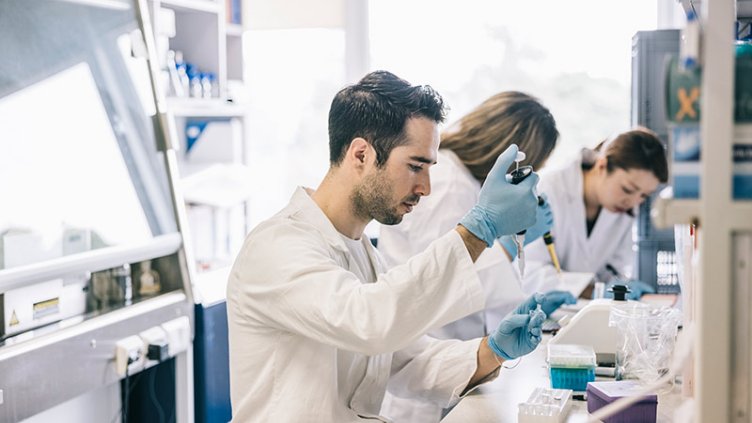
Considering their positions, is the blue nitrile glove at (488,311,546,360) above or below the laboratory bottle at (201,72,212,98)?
below

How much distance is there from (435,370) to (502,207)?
1.47 ft

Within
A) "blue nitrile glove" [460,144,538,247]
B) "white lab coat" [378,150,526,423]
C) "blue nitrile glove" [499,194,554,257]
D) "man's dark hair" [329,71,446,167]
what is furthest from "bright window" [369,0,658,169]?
"blue nitrile glove" [460,144,538,247]

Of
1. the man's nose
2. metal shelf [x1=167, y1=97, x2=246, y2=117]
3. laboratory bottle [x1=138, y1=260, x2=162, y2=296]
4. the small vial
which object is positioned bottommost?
the small vial

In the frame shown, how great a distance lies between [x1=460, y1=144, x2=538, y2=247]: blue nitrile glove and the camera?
1.60 metres

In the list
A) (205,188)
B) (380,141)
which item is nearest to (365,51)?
(205,188)

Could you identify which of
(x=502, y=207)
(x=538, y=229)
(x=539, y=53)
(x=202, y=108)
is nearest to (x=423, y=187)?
(x=502, y=207)

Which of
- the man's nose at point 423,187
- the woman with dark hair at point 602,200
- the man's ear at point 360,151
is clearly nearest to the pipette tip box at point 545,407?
the man's nose at point 423,187

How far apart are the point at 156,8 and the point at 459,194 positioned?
1.38 meters

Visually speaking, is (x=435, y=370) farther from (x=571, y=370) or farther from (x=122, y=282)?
(x=122, y=282)

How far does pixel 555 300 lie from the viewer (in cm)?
251

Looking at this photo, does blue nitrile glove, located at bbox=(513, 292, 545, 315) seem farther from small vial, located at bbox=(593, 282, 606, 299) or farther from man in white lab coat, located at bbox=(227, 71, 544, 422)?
small vial, located at bbox=(593, 282, 606, 299)

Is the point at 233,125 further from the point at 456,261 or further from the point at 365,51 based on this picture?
the point at 456,261

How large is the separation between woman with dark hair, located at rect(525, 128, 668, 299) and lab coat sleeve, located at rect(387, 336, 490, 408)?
110 cm

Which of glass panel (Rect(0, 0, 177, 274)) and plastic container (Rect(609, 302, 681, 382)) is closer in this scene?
plastic container (Rect(609, 302, 681, 382))
